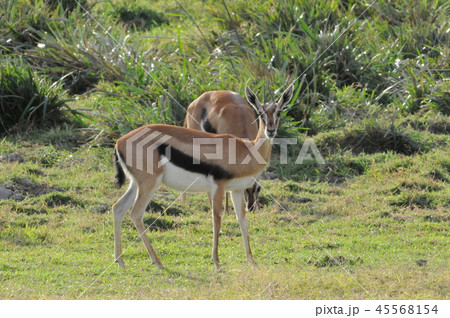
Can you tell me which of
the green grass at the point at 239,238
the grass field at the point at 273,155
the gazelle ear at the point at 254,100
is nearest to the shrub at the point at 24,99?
the grass field at the point at 273,155

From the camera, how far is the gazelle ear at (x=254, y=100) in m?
7.17

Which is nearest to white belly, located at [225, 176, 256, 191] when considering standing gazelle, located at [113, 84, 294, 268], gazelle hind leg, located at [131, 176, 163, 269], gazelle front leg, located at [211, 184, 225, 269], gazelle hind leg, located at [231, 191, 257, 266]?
standing gazelle, located at [113, 84, 294, 268]

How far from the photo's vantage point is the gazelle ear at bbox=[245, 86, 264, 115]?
717 centimetres

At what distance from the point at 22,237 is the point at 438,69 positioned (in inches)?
262

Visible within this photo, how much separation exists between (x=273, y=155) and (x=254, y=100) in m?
2.96

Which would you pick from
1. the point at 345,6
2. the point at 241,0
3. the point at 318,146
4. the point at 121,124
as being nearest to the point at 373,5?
the point at 345,6

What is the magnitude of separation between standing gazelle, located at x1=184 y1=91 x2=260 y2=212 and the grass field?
655mm

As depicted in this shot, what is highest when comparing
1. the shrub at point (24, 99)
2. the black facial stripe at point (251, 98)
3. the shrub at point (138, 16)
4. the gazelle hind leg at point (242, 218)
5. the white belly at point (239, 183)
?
the black facial stripe at point (251, 98)

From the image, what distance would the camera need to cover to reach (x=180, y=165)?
6.87m

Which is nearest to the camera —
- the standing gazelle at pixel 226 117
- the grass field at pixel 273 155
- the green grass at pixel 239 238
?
the green grass at pixel 239 238

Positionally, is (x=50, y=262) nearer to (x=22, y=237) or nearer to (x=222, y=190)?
→ (x=22, y=237)

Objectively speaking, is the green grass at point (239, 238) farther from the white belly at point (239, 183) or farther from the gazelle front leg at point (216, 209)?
the white belly at point (239, 183)

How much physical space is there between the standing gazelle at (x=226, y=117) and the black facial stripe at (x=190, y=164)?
64.2 inches

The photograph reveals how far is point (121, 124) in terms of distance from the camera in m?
10.5
